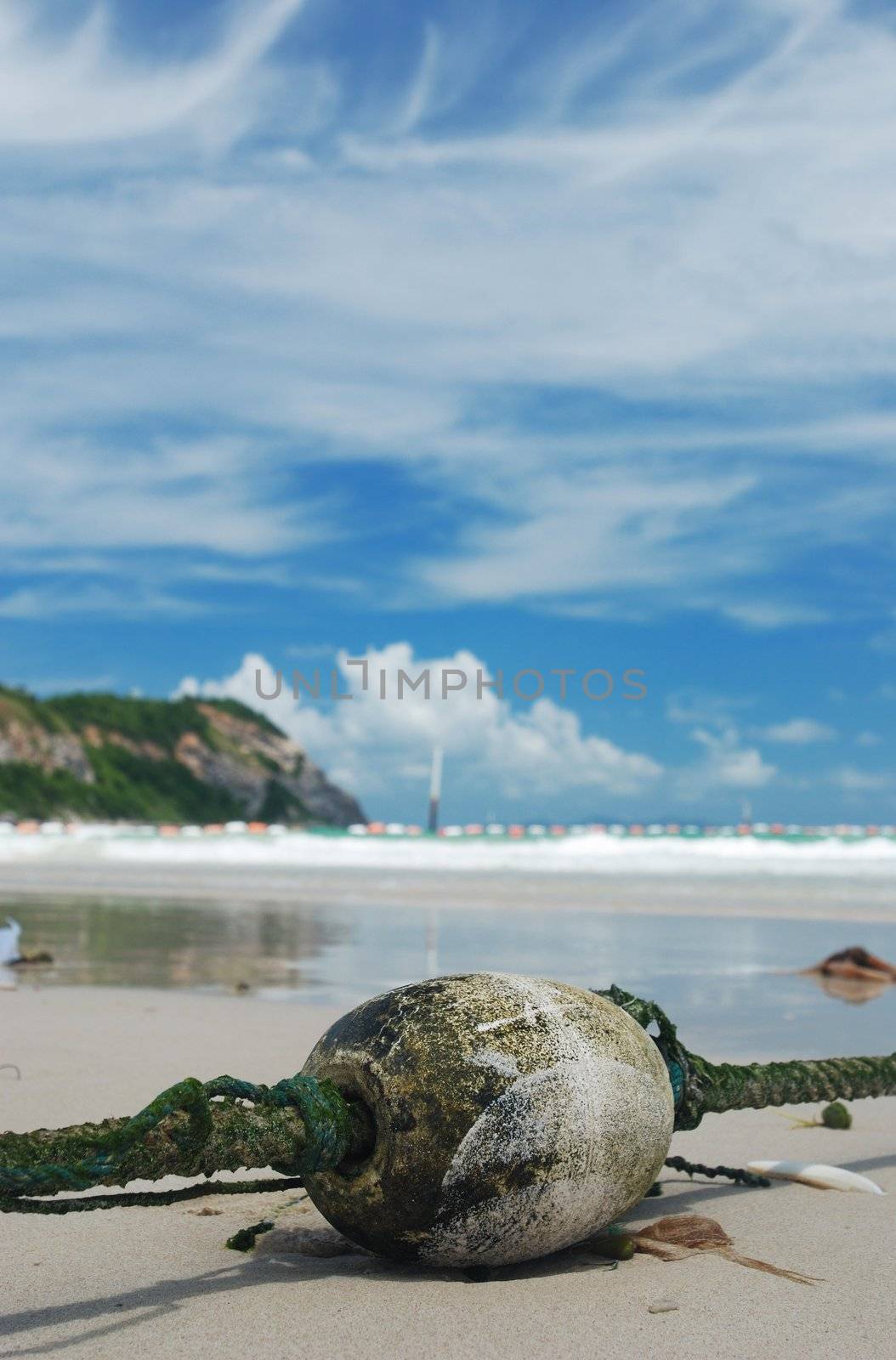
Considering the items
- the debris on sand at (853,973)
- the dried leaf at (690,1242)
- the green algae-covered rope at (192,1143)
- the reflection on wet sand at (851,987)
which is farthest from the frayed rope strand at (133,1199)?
the debris on sand at (853,973)

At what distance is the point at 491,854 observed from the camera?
121 ft

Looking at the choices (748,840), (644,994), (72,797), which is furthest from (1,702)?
(644,994)

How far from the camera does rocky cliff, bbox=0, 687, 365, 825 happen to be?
76375 mm

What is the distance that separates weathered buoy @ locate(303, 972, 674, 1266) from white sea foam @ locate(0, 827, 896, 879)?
77.2 ft

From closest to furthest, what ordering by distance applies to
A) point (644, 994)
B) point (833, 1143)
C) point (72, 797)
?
point (833, 1143) → point (644, 994) → point (72, 797)

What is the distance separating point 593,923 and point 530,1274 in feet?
40.8

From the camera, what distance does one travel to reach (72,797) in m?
76.7

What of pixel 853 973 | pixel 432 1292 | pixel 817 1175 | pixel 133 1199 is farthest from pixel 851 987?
pixel 133 1199

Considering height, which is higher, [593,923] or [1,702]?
[1,702]

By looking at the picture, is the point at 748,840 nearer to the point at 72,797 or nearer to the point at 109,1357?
the point at 109,1357

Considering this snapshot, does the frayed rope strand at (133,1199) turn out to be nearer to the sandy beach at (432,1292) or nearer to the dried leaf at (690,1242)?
the sandy beach at (432,1292)

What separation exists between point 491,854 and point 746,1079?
33.0 metres

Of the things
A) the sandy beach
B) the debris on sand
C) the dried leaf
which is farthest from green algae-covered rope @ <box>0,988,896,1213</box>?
the debris on sand

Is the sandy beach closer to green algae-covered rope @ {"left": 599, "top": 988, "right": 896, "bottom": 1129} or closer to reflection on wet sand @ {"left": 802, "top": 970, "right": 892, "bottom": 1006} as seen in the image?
green algae-covered rope @ {"left": 599, "top": 988, "right": 896, "bottom": 1129}
